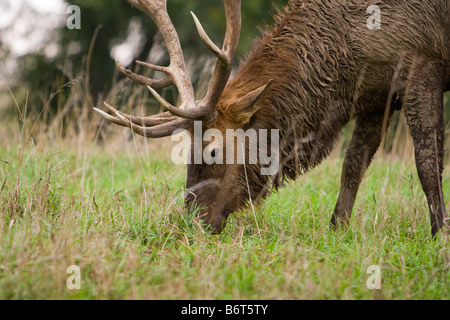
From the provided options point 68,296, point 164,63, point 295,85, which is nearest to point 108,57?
point 164,63

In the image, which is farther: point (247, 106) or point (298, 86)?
point (298, 86)

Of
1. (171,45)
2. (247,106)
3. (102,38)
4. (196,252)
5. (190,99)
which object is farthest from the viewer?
(102,38)

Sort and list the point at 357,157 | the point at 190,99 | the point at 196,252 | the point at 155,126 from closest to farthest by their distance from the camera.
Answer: the point at 196,252 → the point at 155,126 → the point at 190,99 → the point at 357,157

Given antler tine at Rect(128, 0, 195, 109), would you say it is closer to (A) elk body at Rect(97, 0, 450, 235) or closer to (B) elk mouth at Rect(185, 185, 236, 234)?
(A) elk body at Rect(97, 0, 450, 235)

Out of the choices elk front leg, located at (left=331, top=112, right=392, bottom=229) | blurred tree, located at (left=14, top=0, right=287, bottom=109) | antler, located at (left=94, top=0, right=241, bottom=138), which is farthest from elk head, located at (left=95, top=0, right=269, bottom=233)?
blurred tree, located at (left=14, top=0, right=287, bottom=109)

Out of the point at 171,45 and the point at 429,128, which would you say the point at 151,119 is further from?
the point at 429,128

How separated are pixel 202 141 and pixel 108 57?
30.1 feet

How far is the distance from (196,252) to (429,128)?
200cm

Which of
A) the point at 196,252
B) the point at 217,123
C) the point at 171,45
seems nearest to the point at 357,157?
the point at 217,123

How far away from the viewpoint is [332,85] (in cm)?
434

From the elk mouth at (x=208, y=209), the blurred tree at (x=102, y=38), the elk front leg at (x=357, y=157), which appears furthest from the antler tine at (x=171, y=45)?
the blurred tree at (x=102, y=38)

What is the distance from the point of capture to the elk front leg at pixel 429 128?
13.6ft

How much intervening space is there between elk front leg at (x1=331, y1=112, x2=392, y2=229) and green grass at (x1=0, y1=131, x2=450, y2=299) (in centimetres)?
18

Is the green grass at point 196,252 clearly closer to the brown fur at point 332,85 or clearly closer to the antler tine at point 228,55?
the brown fur at point 332,85
